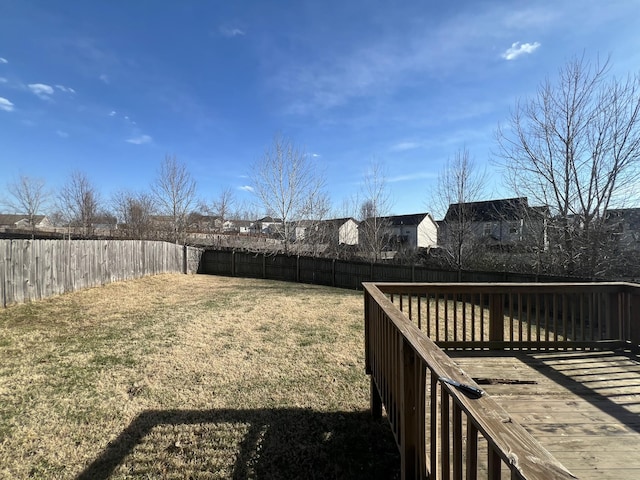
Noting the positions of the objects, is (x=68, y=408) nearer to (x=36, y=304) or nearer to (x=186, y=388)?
(x=186, y=388)

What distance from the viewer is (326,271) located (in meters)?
15.1

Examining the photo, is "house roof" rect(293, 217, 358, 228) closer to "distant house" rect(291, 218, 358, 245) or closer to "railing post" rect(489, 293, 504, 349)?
"distant house" rect(291, 218, 358, 245)

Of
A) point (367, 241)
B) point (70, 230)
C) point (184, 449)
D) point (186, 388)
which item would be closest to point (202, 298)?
point (186, 388)

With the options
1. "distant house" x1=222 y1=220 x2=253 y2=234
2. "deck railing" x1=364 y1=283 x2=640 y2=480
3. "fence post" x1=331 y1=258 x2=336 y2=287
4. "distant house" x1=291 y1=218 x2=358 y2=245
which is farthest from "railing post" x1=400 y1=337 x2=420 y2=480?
"distant house" x1=222 y1=220 x2=253 y2=234

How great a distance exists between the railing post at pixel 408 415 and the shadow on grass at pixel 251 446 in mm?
859

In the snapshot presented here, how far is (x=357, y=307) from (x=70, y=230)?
28.0m

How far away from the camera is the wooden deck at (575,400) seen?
1.93 metres

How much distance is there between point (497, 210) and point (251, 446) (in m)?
12.3

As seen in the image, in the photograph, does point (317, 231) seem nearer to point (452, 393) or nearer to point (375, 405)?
point (375, 405)

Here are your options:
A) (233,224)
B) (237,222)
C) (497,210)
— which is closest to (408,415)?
(497,210)

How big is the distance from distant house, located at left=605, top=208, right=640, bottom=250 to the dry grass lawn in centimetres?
805

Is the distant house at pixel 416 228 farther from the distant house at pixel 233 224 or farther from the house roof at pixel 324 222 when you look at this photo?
the distant house at pixel 233 224

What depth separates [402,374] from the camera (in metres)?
1.92

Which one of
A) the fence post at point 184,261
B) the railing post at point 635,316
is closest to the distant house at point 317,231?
the fence post at point 184,261
